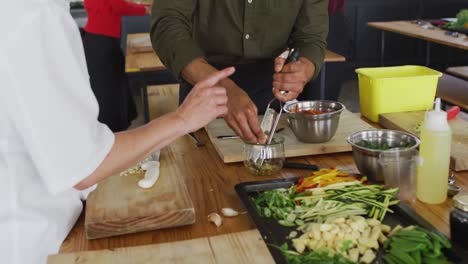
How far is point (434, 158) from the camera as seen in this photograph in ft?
4.25

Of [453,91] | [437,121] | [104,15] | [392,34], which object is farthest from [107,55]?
[392,34]

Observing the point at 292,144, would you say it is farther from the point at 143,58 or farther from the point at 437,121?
the point at 143,58

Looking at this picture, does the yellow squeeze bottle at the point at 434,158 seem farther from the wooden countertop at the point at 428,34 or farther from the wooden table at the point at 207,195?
the wooden countertop at the point at 428,34

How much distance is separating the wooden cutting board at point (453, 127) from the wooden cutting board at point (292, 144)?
8cm

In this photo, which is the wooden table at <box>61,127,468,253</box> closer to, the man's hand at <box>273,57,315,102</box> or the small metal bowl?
the small metal bowl

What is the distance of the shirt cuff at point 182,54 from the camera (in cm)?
190

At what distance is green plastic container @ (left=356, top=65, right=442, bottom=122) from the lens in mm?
1958

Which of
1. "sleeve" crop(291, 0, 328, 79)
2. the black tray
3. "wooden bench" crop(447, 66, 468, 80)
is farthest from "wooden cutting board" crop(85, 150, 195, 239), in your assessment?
"wooden bench" crop(447, 66, 468, 80)

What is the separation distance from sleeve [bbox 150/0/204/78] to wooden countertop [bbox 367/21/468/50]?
10.3 feet

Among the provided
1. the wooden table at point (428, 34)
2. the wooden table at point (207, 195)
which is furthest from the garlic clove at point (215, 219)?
the wooden table at point (428, 34)

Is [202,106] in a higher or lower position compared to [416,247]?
higher

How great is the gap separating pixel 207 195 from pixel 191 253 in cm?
34

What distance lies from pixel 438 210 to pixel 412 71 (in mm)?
949

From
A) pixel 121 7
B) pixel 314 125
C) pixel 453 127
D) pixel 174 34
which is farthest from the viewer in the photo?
pixel 121 7
